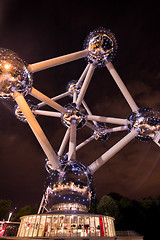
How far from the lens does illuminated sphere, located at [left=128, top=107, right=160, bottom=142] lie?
6629 mm

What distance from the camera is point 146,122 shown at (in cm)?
664

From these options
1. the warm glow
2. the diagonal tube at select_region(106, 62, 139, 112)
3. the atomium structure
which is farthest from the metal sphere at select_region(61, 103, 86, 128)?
the warm glow

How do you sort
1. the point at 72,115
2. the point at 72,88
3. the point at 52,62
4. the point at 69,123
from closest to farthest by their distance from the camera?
the point at 52,62 → the point at 72,115 → the point at 69,123 → the point at 72,88

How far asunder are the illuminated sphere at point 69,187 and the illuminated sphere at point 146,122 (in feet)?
9.32

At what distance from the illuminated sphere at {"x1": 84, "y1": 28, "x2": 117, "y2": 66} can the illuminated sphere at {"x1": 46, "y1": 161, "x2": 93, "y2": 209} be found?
507 cm

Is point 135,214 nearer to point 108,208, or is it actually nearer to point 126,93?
point 108,208

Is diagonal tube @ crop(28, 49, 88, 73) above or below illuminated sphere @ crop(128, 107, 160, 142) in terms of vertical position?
above

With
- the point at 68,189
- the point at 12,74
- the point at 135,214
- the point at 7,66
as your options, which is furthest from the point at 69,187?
the point at 135,214

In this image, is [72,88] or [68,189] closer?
[68,189]

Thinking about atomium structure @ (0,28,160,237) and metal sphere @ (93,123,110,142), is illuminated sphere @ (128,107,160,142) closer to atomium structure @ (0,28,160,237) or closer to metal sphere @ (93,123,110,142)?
atomium structure @ (0,28,160,237)

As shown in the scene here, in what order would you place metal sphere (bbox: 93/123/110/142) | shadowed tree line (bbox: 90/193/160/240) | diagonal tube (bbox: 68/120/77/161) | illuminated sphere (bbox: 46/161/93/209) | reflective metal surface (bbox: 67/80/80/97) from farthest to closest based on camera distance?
shadowed tree line (bbox: 90/193/160/240), reflective metal surface (bbox: 67/80/80/97), metal sphere (bbox: 93/123/110/142), diagonal tube (bbox: 68/120/77/161), illuminated sphere (bbox: 46/161/93/209)

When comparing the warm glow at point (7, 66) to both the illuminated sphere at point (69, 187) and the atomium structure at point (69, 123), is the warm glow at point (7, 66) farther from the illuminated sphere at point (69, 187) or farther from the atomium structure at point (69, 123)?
the illuminated sphere at point (69, 187)

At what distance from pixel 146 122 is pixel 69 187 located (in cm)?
388

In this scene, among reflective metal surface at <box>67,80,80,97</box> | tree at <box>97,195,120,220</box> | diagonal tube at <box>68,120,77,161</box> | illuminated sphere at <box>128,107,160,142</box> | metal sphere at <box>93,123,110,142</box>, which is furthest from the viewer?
tree at <box>97,195,120,220</box>
